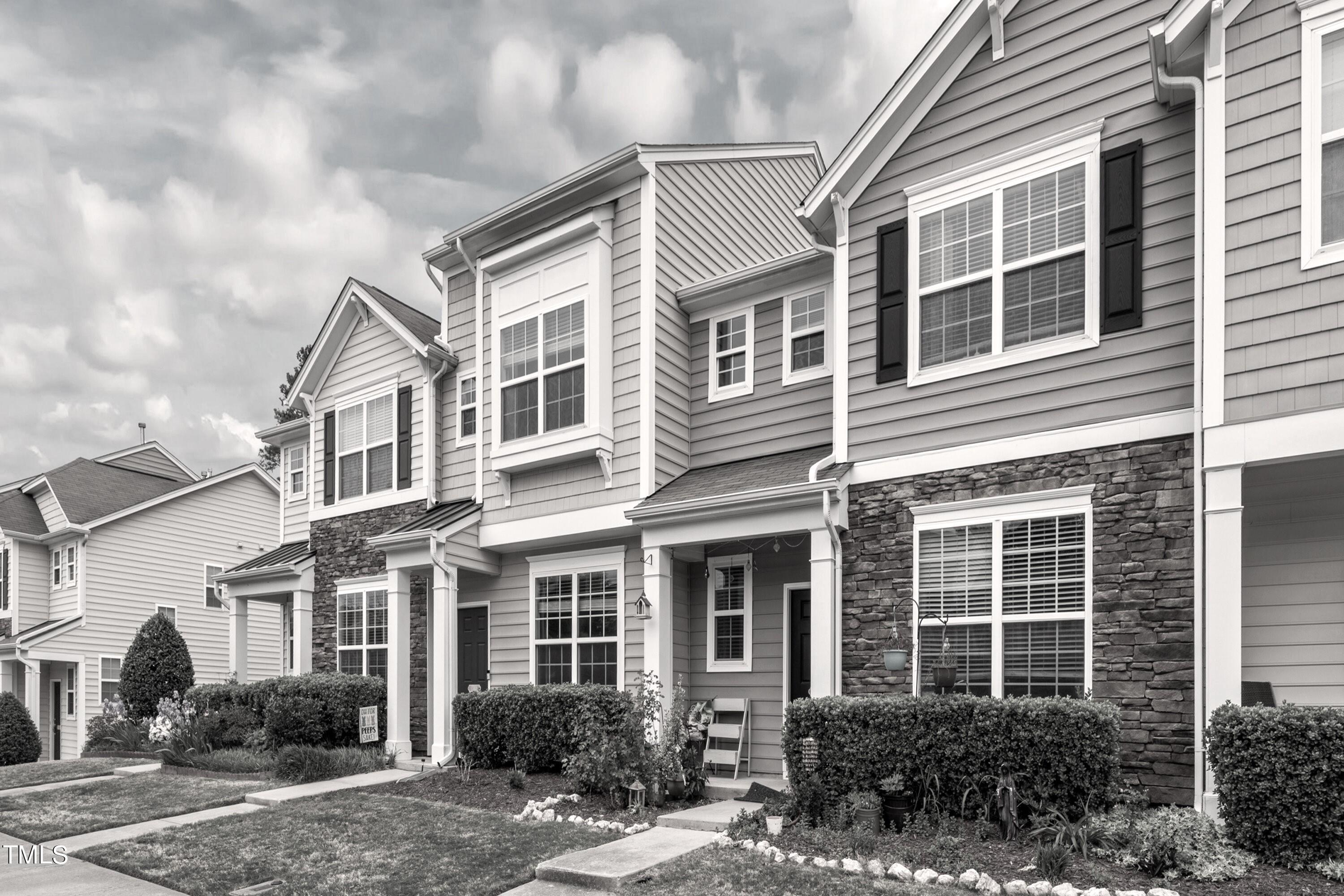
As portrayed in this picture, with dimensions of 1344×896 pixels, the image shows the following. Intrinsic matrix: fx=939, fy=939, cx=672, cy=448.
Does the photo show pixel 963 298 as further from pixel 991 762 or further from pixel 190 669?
pixel 190 669

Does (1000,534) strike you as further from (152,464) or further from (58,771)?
(152,464)

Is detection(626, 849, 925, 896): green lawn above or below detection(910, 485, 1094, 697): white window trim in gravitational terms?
below

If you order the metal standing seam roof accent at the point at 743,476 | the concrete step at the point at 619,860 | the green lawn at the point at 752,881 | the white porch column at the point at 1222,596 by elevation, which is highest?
the metal standing seam roof accent at the point at 743,476

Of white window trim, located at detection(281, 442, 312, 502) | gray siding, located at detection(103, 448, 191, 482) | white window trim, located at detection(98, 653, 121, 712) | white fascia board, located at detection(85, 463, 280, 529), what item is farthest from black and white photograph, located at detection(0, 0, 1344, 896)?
gray siding, located at detection(103, 448, 191, 482)

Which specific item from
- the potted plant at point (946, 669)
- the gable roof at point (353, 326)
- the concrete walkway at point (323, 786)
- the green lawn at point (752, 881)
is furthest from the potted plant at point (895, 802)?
the gable roof at point (353, 326)

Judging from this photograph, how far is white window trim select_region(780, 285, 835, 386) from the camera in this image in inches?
456

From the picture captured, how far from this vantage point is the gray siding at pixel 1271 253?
22.8ft

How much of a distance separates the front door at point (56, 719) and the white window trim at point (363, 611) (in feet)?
46.2

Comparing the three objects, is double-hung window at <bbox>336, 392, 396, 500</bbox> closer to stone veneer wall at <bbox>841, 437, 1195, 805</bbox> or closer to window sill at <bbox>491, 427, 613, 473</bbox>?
window sill at <bbox>491, 427, 613, 473</bbox>

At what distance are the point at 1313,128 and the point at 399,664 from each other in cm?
1230

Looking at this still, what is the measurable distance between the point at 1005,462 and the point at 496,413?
293 inches

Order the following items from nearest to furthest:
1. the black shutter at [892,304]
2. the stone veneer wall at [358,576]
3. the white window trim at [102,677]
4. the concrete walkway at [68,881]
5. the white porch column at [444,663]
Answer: the concrete walkway at [68,881], the black shutter at [892,304], the white porch column at [444,663], the stone veneer wall at [358,576], the white window trim at [102,677]

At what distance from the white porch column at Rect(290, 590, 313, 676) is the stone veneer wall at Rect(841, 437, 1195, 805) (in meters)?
12.2

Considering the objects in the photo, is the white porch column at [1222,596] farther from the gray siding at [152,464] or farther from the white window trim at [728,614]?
the gray siding at [152,464]
